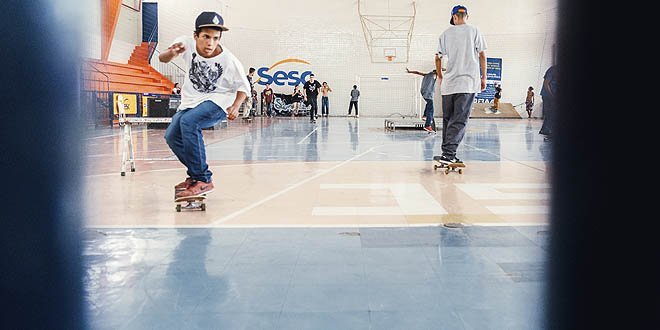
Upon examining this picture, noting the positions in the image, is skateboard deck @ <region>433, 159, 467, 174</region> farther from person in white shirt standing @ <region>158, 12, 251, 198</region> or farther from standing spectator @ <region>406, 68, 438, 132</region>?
standing spectator @ <region>406, 68, 438, 132</region>

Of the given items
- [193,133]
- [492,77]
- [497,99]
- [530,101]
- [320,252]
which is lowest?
[320,252]

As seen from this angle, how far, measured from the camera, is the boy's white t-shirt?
3979 millimetres

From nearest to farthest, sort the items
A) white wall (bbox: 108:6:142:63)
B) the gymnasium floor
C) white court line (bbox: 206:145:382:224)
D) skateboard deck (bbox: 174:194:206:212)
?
the gymnasium floor, white court line (bbox: 206:145:382:224), skateboard deck (bbox: 174:194:206:212), white wall (bbox: 108:6:142:63)

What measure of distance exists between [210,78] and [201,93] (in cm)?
13

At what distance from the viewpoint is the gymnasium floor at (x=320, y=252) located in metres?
1.71

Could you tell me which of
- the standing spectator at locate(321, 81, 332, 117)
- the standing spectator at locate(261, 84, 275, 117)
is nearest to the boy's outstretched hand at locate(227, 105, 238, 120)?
the standing spectator at locate(321, 81, 332, 117)

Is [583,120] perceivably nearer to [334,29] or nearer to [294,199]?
[294,199]

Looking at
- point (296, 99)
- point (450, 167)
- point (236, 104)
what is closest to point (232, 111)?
point (236, 104)

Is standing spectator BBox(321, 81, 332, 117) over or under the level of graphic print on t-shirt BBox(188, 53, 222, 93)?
over

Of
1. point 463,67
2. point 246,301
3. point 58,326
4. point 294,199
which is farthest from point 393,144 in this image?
point 58,326

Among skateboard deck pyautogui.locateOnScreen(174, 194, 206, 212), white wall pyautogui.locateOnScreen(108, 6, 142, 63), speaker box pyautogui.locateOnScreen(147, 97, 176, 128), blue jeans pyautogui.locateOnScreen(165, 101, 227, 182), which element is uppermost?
white wall pyautogui.locateOnScreen(108, 6, 142, 63)

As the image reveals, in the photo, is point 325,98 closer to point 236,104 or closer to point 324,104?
point 324,104

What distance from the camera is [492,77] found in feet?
79.6

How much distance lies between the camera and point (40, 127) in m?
0.76
